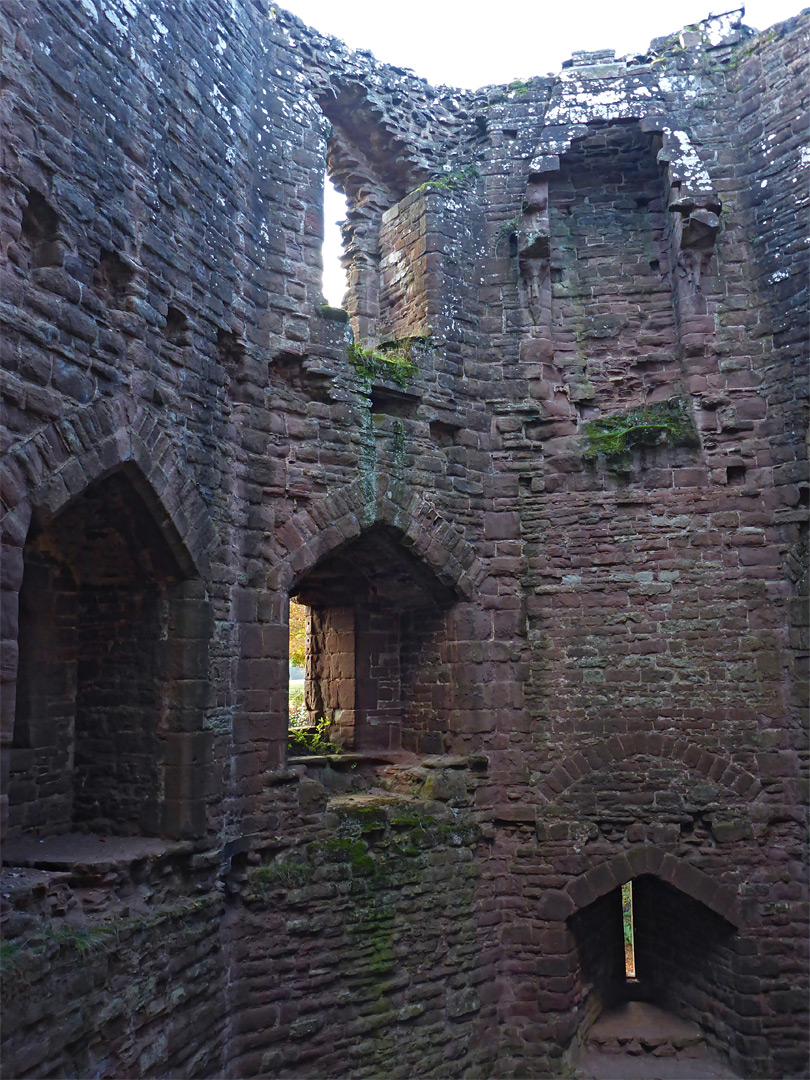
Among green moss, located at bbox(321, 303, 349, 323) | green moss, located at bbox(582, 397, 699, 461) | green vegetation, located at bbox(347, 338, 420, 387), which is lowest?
green moss, located at bbox(582, 397, 699, 461)

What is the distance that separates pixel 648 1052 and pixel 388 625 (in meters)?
4.65

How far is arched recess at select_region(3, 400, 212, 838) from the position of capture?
5.97 m

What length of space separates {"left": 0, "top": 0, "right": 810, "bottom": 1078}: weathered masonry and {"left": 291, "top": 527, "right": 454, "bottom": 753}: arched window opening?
5cm

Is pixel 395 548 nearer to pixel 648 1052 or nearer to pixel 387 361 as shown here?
pixel 387 361

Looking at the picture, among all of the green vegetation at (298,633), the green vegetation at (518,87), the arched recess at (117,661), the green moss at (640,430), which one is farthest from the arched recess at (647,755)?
the green vegetation at (518,87)

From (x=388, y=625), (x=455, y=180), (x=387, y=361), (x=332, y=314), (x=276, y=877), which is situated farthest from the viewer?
(x=455, y=180)

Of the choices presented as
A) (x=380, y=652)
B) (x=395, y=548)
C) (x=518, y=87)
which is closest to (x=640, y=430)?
(x=395, y=548)

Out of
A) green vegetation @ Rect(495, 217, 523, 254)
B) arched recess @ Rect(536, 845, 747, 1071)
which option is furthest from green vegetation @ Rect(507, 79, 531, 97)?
arched recess @ Rect(536, 845, 747, 1071)

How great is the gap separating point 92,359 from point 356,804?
4259 mm

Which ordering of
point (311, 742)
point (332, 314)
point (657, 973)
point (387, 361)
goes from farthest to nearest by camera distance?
point (657, 973)
point (311, 742)
point (387, 361)
point (332, 314)

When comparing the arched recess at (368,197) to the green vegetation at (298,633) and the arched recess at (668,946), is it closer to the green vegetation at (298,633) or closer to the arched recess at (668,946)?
the green vegetation at (298,633)

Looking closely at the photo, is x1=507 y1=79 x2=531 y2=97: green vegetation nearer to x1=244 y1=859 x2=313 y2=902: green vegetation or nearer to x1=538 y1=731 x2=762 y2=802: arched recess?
x1=538 y1=731 x2=762 y2=802: arched recess

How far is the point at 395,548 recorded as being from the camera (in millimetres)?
8000

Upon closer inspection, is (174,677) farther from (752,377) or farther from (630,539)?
(752,377)
